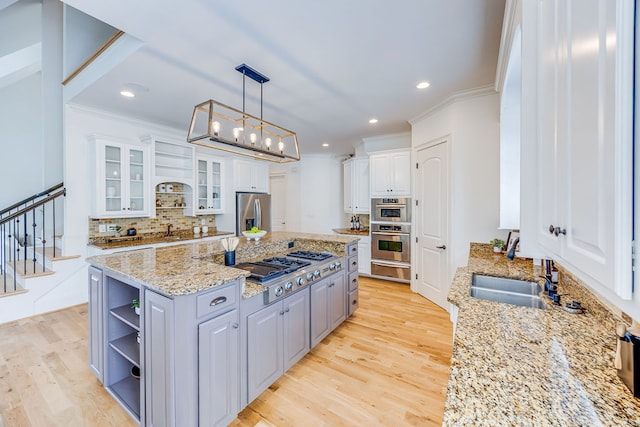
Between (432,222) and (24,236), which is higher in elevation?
(432,222)

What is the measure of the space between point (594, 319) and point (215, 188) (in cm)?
535

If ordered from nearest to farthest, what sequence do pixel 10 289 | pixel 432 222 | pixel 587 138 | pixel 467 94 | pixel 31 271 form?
pixel 587 138, pixel 467 94, pixel 10 289, pixel 31 271, pixel 432 222

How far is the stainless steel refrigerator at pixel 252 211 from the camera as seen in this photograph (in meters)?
5.54

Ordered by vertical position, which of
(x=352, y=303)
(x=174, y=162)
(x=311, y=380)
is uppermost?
(x=174, y=162)

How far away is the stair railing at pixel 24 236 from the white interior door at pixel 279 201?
13.9 feet

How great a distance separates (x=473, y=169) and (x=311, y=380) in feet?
9.59

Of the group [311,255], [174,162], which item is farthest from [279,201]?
[311,255]

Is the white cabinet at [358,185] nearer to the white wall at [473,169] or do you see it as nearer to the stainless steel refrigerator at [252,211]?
the stainless steel refrigerator at [252,211]

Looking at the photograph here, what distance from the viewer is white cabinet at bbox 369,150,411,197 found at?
15.1ft

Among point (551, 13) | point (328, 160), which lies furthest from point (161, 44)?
point (328, 160)

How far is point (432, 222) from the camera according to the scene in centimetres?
386

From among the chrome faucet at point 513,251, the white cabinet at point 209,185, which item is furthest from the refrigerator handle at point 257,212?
the chrome faucet at point 513,251

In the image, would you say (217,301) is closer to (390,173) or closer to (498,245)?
(498,245)

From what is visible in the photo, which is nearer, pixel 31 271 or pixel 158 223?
pixel 31 271
